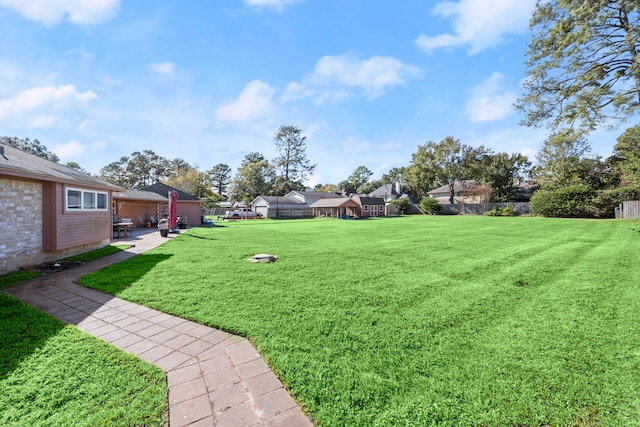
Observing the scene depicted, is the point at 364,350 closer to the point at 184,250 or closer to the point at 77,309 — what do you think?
the point at 77,309

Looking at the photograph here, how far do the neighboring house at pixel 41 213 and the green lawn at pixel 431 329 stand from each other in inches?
98.3

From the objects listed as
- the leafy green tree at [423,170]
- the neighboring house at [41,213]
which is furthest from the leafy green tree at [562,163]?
the neighboring house at [41,213]

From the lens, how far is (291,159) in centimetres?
5222

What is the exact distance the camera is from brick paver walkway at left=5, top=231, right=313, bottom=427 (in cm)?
201

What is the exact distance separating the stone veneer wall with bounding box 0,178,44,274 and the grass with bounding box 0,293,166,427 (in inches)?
190

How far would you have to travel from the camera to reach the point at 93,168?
5228cm

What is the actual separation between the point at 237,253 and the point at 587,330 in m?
7.81

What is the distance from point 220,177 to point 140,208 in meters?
43.5

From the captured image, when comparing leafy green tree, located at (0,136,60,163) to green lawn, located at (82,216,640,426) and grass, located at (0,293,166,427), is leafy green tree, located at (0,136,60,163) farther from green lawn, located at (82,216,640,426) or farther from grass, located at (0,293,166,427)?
grass, located at (0,293,166,427)

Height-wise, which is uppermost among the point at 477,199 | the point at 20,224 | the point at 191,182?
the point at 191,182

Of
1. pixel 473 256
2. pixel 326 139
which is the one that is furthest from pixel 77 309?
pixel 326 139

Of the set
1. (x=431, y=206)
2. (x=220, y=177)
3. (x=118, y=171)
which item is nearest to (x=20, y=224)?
(x=431, y=206)

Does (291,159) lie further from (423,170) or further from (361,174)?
(361,174)

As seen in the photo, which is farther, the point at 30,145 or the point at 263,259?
the point at 30,145
